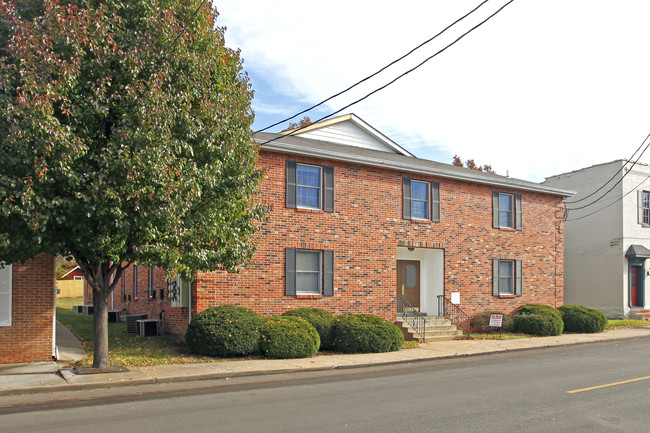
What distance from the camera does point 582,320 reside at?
22906 mm

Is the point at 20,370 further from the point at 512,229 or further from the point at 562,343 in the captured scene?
the point at 512,229

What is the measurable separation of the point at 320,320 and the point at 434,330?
5245 millimetres

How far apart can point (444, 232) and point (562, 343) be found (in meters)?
5.56

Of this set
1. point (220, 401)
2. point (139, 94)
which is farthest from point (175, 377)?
point (139, 94)

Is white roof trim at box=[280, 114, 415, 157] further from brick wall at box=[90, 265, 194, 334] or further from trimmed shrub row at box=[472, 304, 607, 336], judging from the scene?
brick wall at box=[90, 265, 194, 334]

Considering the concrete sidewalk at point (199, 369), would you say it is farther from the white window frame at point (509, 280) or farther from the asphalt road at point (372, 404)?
the white window frame at point (509, 280)

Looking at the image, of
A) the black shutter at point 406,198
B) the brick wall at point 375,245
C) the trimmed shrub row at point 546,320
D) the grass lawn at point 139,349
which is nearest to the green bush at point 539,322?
the trimmed shrub row at point 546,320

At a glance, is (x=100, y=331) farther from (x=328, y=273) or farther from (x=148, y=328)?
(x=328, y=273)

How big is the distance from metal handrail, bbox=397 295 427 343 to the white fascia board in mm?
4808

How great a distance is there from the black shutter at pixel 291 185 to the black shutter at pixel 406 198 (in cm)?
457

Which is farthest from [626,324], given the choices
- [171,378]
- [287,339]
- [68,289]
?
[68,289]

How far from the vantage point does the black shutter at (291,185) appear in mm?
17922

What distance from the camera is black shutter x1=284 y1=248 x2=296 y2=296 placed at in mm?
17703

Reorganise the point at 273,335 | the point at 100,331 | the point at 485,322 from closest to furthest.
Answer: the point at 100,331
the point at 273,335
the point at 485,322
